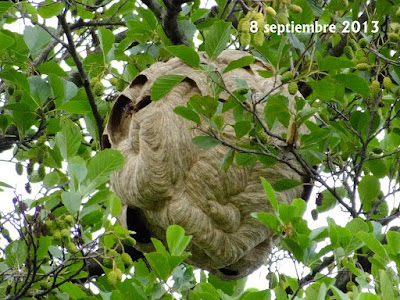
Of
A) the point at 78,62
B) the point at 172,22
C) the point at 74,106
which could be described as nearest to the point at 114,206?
the point at 74,106

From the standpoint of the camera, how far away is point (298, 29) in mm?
3664

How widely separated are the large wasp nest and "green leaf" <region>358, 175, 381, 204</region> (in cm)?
37

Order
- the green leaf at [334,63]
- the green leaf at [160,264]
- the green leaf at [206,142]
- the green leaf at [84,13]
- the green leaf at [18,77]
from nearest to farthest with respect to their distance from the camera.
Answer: the green leaf at [160,264] < the green leaf at [334,63] < the green leaf at [206,142] < the green leaf at [18,77] < the green leaf at [84,13]

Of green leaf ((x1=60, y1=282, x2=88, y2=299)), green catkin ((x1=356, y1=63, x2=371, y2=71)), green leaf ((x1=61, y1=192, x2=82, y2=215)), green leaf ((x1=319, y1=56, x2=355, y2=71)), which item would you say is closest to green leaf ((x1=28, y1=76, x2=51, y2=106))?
green leaf ((x1=61, y1=192, x2=82, y2=215))

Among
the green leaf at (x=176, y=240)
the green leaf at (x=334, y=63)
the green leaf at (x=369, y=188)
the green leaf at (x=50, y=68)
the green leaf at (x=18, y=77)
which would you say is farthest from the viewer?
the green leaf at (x=369, y=188)

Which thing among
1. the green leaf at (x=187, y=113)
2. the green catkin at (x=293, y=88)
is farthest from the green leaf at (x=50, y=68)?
the green catkin at (x=293, y=88)

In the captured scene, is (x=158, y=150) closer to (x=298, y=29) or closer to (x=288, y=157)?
(x=288, y=157)

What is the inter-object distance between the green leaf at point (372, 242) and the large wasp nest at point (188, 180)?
63cm

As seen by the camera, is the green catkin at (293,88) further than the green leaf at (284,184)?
No

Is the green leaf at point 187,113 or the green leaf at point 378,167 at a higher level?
the green leaf at point 187,113

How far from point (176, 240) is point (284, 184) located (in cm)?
63

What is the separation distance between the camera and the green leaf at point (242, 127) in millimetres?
3184

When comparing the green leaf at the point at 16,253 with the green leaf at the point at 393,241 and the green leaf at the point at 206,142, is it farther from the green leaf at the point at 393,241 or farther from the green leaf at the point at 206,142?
the green leaf at the point at 393,241

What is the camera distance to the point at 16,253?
137 inches
